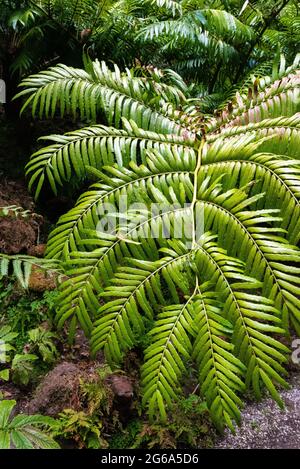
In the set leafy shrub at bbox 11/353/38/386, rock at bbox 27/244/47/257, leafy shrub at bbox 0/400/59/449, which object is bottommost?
leafy shrub at bbox 11/353/38/386

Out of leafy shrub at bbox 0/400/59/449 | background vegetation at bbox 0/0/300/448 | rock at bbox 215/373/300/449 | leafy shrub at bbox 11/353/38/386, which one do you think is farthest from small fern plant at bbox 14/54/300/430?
rock at bbox 215/373/300/449

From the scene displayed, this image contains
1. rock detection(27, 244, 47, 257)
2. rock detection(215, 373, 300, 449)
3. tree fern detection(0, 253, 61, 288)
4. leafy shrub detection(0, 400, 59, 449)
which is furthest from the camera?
rock detection(27, 244, 47, 257)

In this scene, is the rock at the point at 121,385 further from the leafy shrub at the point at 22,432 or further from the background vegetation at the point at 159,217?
the leafy shrub at the point at 22,432

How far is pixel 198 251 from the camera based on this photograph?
1.11 m

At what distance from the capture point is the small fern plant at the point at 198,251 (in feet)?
3.25

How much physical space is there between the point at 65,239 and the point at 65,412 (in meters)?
0.79

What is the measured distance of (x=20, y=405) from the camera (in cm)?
167

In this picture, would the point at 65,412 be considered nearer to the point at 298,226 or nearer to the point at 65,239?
the point at 65,239

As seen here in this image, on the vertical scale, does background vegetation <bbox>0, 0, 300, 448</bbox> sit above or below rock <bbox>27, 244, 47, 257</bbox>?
above

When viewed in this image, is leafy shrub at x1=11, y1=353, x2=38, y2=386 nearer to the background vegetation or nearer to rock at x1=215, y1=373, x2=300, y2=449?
the background vegetation

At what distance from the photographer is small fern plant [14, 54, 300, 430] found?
0.99 metres

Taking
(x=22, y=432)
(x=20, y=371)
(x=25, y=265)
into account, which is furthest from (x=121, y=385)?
(x=25, y=265)

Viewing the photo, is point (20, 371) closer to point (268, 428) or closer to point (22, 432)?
point (22, 432)

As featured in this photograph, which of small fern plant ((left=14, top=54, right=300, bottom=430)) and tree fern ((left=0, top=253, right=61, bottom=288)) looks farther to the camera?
tree fern ((left=0, top=253, right=61, bottom=288))
